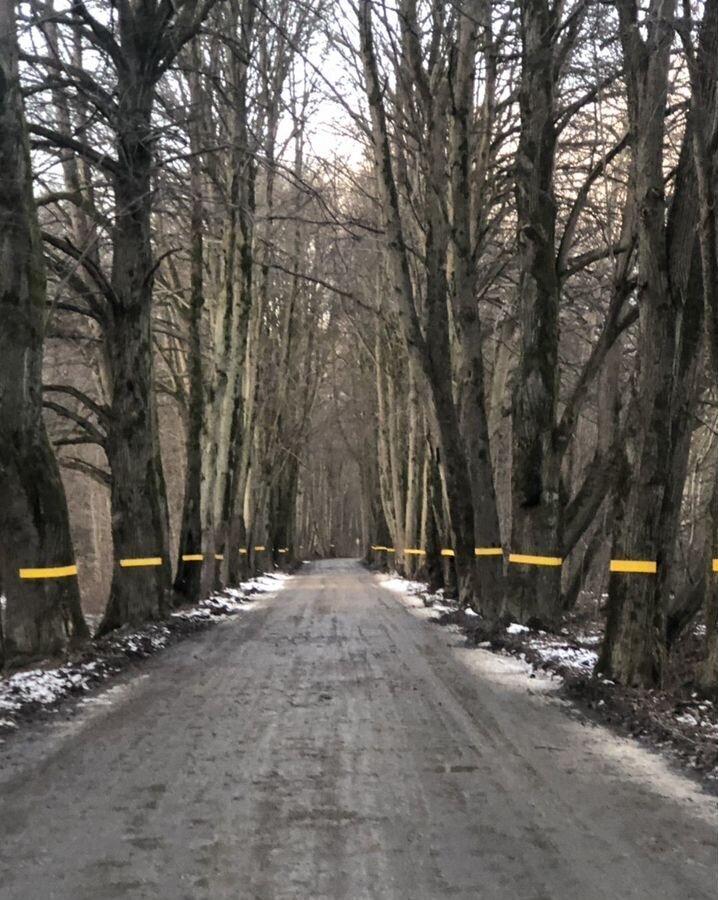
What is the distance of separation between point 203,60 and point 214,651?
12929 mm

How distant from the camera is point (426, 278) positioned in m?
20.2

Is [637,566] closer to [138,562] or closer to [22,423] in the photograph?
[22,423]

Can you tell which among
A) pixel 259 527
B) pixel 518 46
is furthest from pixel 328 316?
pixel 518 46

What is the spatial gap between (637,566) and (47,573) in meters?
5.96

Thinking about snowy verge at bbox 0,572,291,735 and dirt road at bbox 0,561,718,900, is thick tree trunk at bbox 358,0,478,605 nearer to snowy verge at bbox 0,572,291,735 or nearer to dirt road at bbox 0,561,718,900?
snowy verge at bbox 0,572,291,735

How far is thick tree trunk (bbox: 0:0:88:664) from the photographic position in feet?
35.5

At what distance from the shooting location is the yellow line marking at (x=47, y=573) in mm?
11023

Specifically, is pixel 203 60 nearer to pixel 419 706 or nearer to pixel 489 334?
pixel 489 334

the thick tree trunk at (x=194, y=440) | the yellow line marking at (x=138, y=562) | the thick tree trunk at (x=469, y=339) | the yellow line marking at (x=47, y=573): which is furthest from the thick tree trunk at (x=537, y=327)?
the thick tree trunk at (x=194, y=440)

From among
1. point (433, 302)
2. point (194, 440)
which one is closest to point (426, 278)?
point (433, 302)

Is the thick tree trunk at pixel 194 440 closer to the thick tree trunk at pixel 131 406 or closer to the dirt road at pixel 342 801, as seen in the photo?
the thick tree trunk at pixel 131 406

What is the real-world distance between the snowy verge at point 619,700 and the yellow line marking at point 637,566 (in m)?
1.04

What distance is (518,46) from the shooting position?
17016mm

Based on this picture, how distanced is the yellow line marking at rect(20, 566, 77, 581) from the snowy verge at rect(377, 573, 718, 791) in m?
5.00
